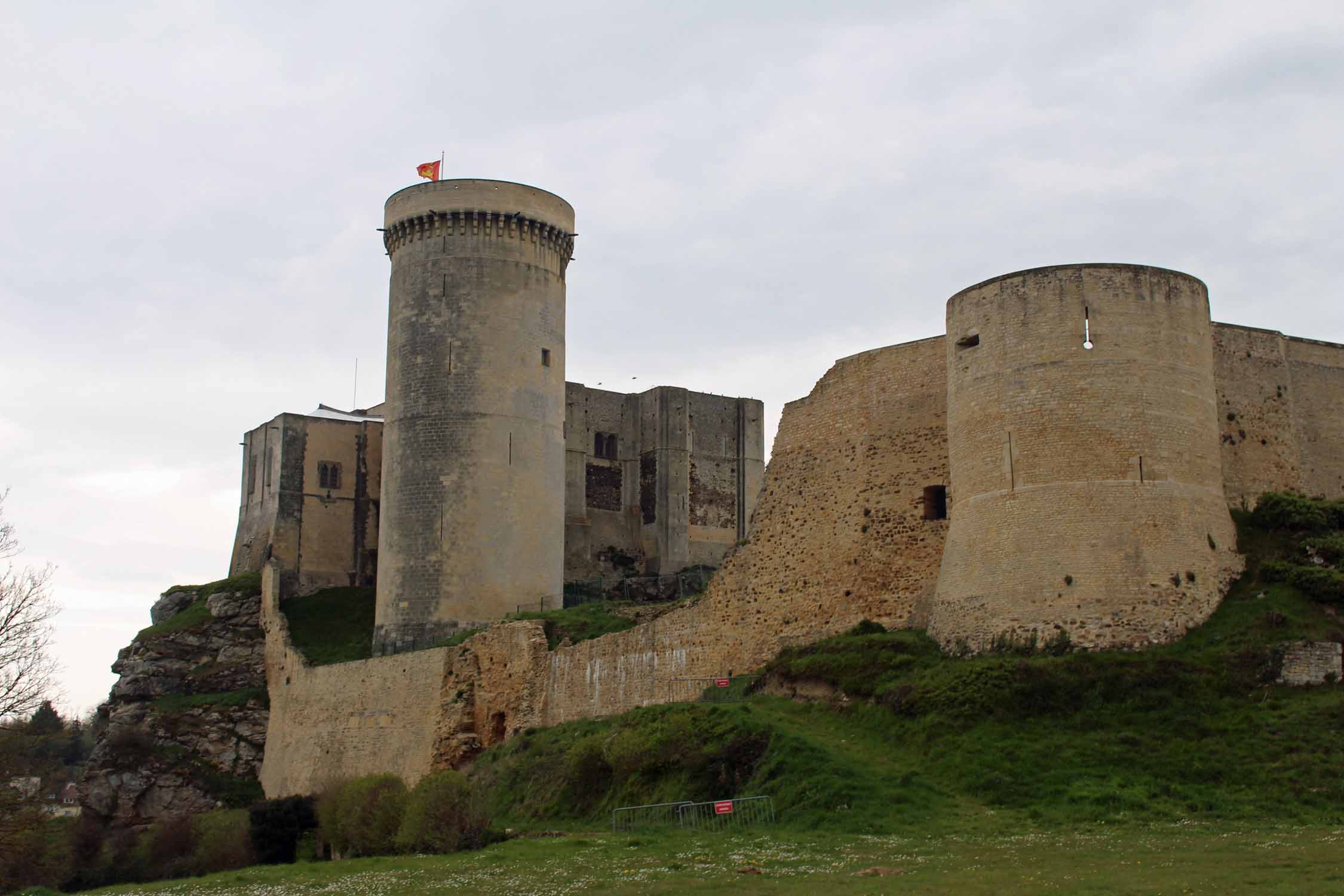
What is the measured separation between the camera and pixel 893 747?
22297 millimetres

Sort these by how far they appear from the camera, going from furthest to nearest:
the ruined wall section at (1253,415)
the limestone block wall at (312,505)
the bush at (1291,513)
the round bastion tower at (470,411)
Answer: the limestone block wall at (312,505) < the round bastion tower at (470,411) < the ruined wall section at (1253,415) < the bush at (1291,513)

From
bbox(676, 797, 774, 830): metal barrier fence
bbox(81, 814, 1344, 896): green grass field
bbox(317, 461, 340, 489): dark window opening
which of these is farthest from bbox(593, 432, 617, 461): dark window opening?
bbox(81, 814, 1344, 896): green grass field

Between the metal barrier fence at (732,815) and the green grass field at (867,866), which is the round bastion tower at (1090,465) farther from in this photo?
the green grass field at (867,866)

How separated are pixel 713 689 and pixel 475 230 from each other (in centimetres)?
1822

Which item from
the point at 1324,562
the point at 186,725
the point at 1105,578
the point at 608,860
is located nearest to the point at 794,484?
the point at 1105,578

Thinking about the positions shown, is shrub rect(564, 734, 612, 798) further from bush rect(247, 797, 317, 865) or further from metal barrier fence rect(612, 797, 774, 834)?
bush rect(247, 797, 317, 865)

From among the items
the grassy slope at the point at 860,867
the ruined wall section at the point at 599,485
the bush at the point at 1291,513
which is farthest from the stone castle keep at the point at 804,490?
the ruined wall section at the point at 599,485

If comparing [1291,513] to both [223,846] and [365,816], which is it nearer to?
[365,816]

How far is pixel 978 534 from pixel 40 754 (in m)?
16.6

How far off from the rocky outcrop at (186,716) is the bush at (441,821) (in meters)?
22.0

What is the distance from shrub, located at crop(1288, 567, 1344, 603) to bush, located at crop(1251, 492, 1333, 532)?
142 centimetres


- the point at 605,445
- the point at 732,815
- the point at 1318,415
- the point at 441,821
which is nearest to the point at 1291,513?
the point at 1318,415

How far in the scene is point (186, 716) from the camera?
44.1 metres

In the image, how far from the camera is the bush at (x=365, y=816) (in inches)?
914
